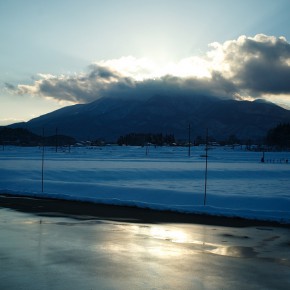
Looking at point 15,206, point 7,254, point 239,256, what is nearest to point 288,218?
point 239,256

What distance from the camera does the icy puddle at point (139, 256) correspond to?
7766mm

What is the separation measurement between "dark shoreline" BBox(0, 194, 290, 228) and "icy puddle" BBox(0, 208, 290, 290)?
107cm

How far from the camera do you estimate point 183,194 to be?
2264 centimetres

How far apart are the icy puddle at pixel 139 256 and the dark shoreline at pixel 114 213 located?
1.07 meters

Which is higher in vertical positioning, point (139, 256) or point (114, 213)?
point (139, 256)

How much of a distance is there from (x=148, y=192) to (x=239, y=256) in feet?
46.0

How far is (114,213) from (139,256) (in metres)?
7.18

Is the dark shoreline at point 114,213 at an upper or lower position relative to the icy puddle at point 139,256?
lower

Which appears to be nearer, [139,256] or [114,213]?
[139,256]

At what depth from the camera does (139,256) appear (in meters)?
9.70

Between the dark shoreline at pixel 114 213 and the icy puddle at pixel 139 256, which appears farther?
the dark shoreline at pixel 114 213

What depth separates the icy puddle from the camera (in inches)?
306

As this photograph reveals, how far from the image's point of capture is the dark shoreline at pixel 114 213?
15055 mm

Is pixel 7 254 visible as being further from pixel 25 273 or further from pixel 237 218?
pixel 237 218
